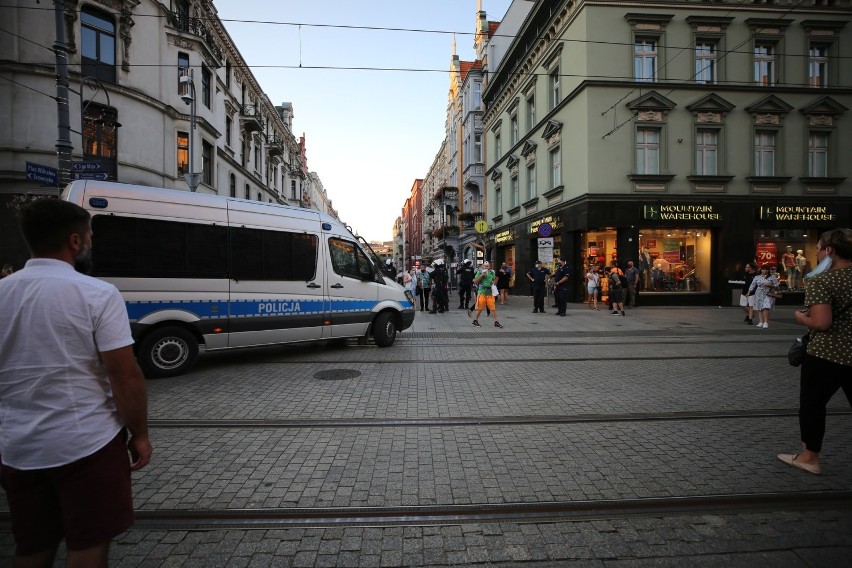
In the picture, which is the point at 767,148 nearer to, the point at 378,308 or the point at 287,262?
the point at 378,308

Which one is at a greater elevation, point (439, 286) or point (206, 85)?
point (206, 85)

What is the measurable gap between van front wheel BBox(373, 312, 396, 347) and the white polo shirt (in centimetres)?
782

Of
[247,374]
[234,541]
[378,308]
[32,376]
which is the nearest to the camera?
[32,376]

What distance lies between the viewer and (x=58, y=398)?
1.67m

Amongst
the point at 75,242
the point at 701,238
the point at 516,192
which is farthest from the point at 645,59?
the point at 75,242

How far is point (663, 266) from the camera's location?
20062 millimetres

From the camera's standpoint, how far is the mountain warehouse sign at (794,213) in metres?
19.9

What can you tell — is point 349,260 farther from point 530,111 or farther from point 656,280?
point 530,111

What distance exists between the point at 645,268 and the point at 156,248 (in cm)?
1924

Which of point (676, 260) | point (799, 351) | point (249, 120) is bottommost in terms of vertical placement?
point (799, 351)

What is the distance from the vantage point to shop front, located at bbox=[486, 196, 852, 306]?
1933cm

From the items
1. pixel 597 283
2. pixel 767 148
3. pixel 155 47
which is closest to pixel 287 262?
pixel 597 283

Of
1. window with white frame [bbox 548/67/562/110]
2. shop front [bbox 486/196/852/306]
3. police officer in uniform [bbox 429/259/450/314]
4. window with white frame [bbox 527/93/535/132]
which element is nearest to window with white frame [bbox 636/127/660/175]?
shop front [bbox 486/196/852/306]

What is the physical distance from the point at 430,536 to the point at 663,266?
67.5 feet
